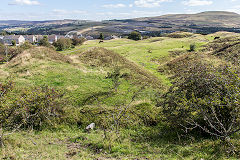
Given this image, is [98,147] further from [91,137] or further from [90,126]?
[90,126]

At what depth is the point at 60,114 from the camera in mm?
14781

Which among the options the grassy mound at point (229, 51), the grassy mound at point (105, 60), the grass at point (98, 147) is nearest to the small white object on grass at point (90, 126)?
the grass at point (98, 147)

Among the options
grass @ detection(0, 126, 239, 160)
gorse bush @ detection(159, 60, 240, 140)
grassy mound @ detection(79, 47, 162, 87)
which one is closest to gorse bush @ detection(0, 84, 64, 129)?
grass @ detection(0, 126, 239, 160)

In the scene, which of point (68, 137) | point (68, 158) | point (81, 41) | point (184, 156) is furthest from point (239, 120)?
point (81, 41)

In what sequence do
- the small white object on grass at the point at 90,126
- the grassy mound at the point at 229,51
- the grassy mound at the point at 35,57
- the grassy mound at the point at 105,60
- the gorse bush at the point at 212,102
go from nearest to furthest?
the gorse bush at the point at 212,102 < the small white object on grass at the point at 90,126 < the grassy mound at the point at 35,57 < the grassy mound at the point at 105,60 < the grassy mound at the point at 229,51

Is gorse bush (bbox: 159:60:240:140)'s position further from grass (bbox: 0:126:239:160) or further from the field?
grass (bbox: 0:126:239:160)

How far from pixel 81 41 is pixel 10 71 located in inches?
2010

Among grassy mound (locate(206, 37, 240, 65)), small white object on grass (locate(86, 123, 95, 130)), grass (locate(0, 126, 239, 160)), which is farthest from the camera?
grassy mound (locate(206, 37, 240, 65))

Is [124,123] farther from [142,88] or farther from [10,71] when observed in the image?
[10,71]

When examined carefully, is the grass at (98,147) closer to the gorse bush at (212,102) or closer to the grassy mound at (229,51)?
the gorse bush at (212,102)

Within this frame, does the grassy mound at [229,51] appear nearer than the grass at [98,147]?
No

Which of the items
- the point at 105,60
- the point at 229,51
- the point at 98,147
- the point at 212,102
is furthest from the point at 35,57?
the point at 229,51

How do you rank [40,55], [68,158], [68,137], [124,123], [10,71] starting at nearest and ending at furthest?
[68,158] < [68,137] < [124,123] < [10,71] < [40,55]

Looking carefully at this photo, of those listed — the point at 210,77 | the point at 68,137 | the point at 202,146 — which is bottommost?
the point at 68,137
